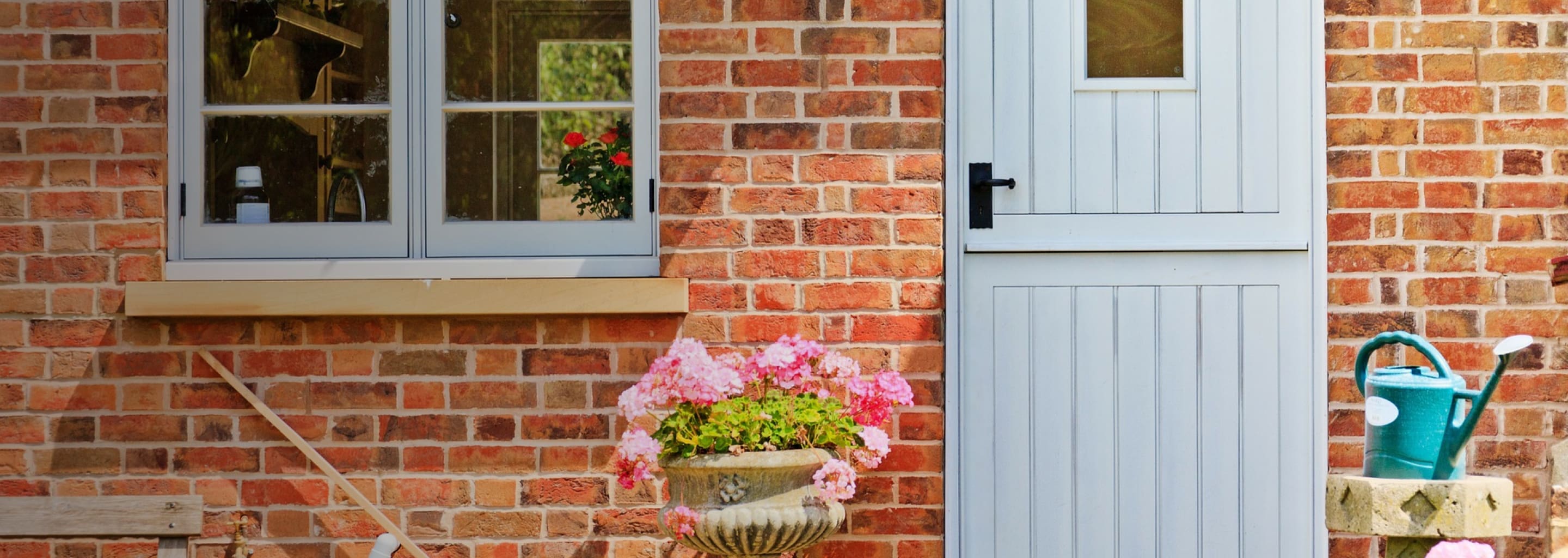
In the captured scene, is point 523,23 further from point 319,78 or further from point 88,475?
point 88,475

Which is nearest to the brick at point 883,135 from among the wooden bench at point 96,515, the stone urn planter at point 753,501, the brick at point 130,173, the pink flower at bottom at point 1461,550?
the stone urn planter at point 753,501

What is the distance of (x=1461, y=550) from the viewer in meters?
2.31

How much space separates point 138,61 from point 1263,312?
Result: 9.52 feet

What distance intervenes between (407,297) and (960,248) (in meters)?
1.38

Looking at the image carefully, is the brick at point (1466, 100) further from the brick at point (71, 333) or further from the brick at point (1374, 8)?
the brick at point (71, 333)

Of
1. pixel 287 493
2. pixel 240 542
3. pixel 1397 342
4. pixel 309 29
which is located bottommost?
pixel 240 542

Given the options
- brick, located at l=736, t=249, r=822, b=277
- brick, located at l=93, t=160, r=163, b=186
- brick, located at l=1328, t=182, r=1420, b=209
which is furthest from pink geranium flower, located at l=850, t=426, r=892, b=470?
brick, located at l=93, t=160, r=163, b=186

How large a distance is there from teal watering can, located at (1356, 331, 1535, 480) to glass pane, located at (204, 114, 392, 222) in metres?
2.43

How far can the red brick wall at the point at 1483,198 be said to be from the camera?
3.30m

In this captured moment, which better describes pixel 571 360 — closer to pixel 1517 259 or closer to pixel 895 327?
pixel 895 327

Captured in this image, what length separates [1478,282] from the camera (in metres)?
3.31

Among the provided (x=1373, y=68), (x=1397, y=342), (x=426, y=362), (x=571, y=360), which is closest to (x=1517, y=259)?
(x=1373, y=68)

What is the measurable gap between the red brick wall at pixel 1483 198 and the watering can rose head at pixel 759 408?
52.9 inches

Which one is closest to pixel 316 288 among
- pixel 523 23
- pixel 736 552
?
pixel 523 23
